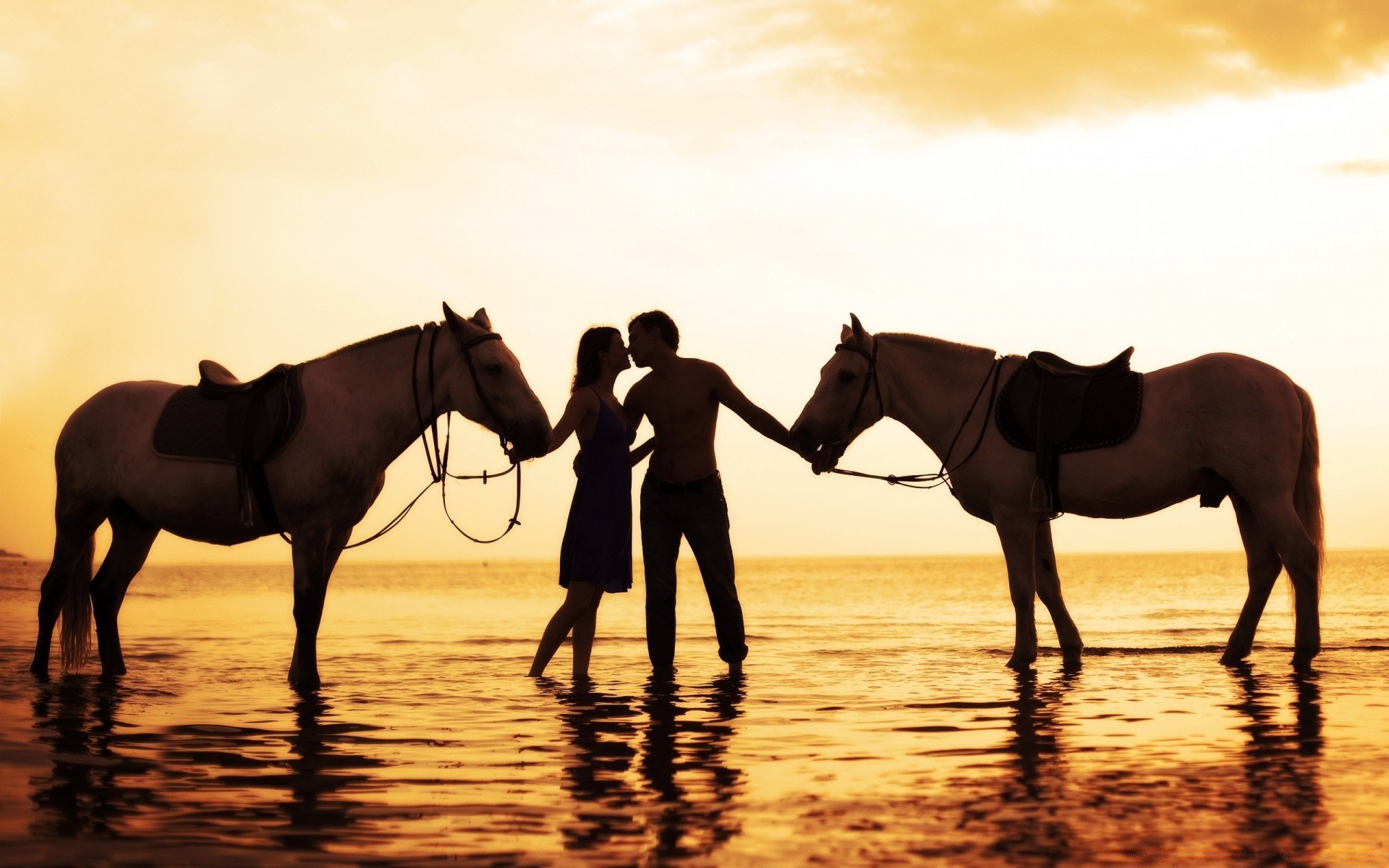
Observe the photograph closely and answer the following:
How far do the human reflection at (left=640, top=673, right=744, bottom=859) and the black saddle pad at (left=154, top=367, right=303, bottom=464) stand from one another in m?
2.94

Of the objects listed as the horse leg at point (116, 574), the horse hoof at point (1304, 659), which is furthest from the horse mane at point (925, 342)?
the horse leg at point (116, 574)

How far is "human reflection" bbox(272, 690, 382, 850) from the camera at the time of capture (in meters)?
4.10

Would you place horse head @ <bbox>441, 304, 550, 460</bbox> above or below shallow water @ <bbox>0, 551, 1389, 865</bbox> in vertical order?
above

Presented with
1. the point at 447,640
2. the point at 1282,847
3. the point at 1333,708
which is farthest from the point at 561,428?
the point at 447,640

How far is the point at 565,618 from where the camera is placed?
8742mm

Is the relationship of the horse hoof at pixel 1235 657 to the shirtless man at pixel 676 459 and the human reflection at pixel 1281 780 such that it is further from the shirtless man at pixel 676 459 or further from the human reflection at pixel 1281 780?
the shirtless man at pixel 676 459

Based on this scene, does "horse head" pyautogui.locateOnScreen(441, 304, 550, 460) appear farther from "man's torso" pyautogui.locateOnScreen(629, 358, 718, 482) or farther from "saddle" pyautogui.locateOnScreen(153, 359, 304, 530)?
"saddle" pyautogui.locateOnScreen(153, 359, 304, 530)

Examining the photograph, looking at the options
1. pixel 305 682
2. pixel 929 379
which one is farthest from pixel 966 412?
pixel 305 682

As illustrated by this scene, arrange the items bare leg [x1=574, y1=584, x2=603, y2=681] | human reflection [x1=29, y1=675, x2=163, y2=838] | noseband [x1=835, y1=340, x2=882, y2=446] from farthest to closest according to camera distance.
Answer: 1. noseband [x1=835, y1=340, x2=882, y2=446]
2. bare leg [x1=574, y1=584, x2=603, y2=681]
3. human reflection [x1=29, y1=675, x2=163, y2=838]

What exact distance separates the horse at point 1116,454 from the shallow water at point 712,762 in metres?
0.73

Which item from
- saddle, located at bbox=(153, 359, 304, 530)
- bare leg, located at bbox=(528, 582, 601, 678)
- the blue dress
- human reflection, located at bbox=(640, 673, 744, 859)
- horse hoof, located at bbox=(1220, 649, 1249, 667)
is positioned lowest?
horse hoof, located at bbox=(1220, 649, 1249, 667)

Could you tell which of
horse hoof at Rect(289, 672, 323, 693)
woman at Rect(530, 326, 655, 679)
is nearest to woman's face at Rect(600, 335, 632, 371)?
woman at Rect(530, 326, 655, 679)

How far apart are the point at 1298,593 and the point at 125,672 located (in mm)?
8279

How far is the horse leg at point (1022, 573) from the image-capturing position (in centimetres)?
921
